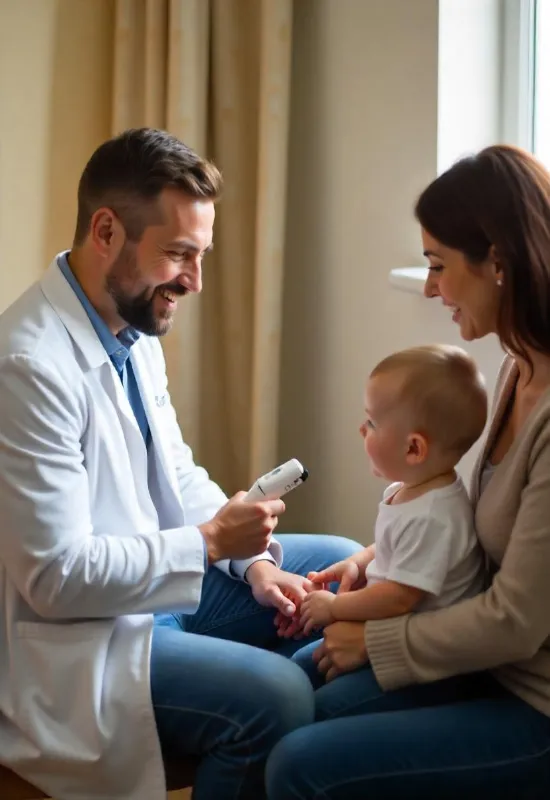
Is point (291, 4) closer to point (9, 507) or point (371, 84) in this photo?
point (371, 84)

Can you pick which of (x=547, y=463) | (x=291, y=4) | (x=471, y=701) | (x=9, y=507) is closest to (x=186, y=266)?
(x=9, y=507)

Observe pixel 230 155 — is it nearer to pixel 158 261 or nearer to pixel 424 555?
pixel 158 261

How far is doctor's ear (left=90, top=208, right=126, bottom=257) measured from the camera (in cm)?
156

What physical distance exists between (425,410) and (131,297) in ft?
1.61

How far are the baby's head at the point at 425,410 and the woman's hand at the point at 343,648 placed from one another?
9.0 inches

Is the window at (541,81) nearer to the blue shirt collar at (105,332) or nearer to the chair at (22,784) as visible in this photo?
the blue shirt collar at (105,332)

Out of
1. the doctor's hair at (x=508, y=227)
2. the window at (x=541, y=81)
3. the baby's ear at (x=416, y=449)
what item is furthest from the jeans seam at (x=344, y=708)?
the window at (x=541, y=81)

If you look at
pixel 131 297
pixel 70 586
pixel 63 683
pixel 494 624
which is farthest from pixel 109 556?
pixel 494 624

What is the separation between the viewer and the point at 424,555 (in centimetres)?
138

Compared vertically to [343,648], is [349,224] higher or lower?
higher

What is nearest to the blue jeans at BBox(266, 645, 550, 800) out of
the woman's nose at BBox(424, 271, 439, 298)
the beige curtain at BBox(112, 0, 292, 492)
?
the woman's nose at BBox(424, 271, 439, 298)

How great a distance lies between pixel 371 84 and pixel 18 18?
820mm

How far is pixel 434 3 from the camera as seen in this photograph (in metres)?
1.99

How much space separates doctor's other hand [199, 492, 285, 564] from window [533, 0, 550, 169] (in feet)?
3.32
